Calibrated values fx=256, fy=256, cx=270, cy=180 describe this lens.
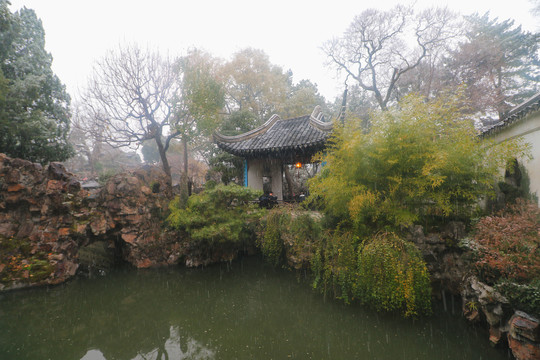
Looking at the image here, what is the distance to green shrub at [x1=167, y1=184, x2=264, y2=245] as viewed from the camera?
662 cm

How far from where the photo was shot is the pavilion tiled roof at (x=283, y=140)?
7.99 m

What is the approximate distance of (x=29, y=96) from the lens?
8.39 metres

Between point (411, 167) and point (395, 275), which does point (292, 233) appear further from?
point (411, 167)

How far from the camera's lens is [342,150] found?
15.7ft

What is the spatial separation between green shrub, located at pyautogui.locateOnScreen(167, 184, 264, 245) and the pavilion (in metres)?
2.03

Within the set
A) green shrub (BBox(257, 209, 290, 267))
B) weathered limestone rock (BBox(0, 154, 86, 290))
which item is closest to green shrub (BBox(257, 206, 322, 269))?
green shrub (BBox(257, 209, 290, 267))

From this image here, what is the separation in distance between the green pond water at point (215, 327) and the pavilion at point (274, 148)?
4.01 m

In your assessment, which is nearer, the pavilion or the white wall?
the white wall

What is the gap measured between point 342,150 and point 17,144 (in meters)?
9.67

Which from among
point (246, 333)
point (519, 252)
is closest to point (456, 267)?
point (519, 252)

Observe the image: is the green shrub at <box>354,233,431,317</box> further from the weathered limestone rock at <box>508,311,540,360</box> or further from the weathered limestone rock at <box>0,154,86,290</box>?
the weathered limestone rock at <box>0,154,86,290</box>

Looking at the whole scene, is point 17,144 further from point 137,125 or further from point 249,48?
point 249,48

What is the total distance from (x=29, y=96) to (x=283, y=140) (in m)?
8.44

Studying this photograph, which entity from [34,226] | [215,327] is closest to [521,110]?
[215,327]
